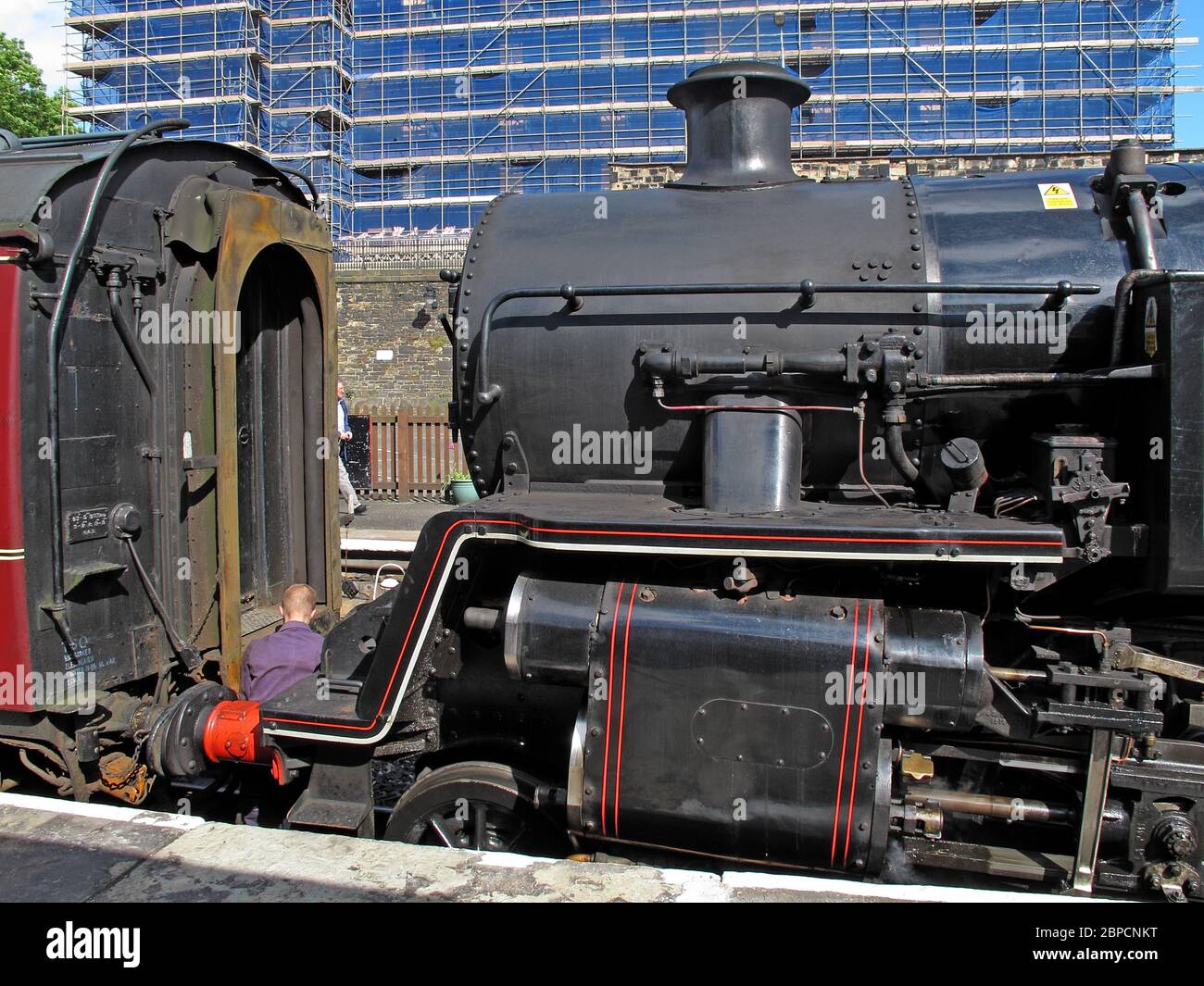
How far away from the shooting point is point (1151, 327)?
9.96ft

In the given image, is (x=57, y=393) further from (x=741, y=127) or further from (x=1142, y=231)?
(x=1142, y=231)

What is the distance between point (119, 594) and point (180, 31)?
41709mm

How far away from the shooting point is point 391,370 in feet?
70.8

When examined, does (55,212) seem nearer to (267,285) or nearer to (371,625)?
(267,285)

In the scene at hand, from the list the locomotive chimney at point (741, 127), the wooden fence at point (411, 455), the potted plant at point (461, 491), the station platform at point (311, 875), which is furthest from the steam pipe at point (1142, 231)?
the wooden fence at point (411, 455)

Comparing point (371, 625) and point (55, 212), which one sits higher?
point (55, 212)

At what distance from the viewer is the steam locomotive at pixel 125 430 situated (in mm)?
3873

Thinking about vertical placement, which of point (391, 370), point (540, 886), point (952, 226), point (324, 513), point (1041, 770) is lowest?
point (540, 886)

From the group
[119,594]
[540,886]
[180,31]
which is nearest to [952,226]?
[540,886]

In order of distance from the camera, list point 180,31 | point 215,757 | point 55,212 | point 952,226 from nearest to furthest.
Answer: point 952,226, point 55,212, point 215,757, point 180,31

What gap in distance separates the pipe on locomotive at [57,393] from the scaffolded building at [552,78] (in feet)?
103

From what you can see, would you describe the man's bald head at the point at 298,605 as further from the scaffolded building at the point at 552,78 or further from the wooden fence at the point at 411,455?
the scaffolded building at the point at 552,78

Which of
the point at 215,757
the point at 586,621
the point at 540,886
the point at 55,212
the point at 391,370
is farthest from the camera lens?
the point at 391,370

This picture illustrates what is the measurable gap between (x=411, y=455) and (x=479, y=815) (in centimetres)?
1362
